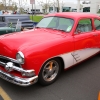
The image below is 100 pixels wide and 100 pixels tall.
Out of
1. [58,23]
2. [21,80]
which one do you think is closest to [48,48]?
[21,80]

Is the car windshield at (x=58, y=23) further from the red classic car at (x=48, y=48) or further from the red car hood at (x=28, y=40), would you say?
the red car hood at (x=28, y=40)

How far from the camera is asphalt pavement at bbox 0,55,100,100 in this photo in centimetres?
340

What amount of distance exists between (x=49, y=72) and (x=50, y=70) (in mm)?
52

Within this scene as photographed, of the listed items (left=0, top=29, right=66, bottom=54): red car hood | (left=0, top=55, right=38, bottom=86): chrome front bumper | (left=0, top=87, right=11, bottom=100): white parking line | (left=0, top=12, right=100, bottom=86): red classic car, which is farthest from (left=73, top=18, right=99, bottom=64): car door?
(left=0, top=87, right=11, bottom=100): white parking line

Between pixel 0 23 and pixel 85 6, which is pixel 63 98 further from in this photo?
pixel 85 6

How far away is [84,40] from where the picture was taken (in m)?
4.51

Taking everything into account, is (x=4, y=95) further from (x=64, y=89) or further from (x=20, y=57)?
(x=64, y=89)

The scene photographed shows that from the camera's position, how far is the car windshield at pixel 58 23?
14.3 feet

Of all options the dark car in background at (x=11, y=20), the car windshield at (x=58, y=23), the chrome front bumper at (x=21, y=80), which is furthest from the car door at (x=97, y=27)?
the dark car in background at (x=11, y=20)

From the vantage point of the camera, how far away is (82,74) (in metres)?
4.52

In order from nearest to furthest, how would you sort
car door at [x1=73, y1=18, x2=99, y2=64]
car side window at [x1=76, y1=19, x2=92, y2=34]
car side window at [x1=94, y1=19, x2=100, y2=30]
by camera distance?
car door at [x1=73, y1=18, x2=99, y2=64] → car side window at [x1=76, y1=19, x2=92, y2=34] → car side window at [x1=94, y1=19, x2=100, y2=30]

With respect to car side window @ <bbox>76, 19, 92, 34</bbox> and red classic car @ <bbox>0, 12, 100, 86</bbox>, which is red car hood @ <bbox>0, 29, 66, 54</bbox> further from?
car side window @ <bbox>76, 19, 92, 34</bbox>

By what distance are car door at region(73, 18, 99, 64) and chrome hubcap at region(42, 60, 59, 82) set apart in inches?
25.4

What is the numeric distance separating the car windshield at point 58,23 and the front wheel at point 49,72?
1015 millimetres
